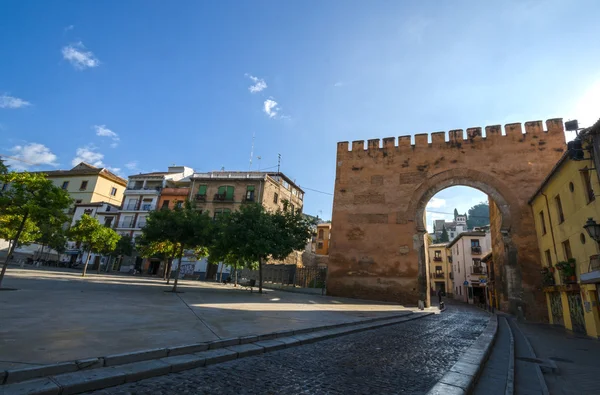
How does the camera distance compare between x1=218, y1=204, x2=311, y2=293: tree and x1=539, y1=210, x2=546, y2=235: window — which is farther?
x1=218, y1=204, x2=311, y2=293: tree

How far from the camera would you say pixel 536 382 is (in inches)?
165

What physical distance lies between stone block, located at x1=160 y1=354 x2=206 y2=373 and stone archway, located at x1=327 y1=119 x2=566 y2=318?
14889 millimetres

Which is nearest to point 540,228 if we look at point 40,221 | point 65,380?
point 65,380

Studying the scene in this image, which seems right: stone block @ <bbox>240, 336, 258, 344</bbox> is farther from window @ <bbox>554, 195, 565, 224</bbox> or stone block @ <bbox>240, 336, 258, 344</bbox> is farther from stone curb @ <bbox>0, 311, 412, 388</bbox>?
window @ <bbox>554, 195, 565, 224</bbox>

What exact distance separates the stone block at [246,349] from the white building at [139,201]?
36.6 meters

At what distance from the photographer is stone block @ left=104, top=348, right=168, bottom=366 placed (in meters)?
3.37

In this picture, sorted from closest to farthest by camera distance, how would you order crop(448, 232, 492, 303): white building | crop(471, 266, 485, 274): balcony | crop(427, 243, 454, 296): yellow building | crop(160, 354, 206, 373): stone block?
crop(160, 354, 206, 373): stone block
crop(471, 266, 485, 274): balcony
crop(448, 232, 492, 303): white building
crop(427, 243, 454, 296): yellow building

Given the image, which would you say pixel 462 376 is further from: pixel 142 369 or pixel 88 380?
pixel 88 380

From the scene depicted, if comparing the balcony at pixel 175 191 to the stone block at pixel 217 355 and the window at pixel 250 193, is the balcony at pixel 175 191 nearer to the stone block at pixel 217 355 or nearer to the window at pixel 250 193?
the window at pixel 250 193

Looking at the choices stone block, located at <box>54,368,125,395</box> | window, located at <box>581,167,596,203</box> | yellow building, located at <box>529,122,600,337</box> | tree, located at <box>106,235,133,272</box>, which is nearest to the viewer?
stone block, located at <box>54,368,125,395</box>

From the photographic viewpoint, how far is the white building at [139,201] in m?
37.9

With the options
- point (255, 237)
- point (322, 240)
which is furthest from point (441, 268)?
point (255, 237)

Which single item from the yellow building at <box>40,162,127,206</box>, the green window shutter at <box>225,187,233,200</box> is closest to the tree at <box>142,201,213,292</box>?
the green window shutter at <box>225,187,233,200</box>

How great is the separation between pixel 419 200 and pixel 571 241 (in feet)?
24.8
